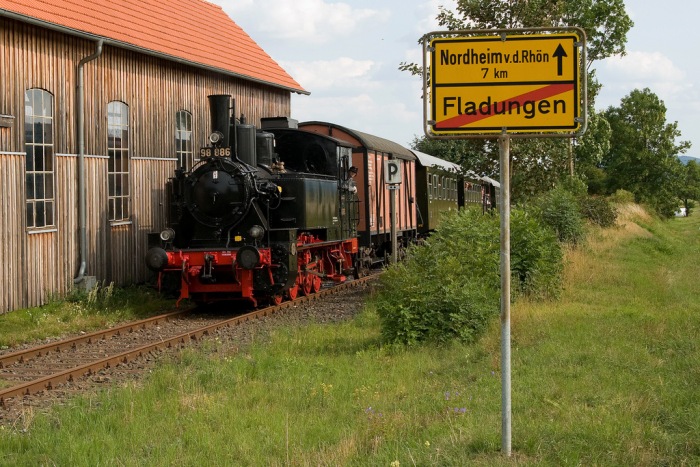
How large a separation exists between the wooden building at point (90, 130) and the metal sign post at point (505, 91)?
10.1 metres

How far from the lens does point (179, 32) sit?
20.0 m

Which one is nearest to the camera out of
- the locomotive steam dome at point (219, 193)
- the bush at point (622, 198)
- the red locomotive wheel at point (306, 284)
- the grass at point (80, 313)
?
the grass at point (80, 313)

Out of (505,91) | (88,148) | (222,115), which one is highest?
(222,115)

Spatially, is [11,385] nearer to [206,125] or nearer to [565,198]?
[206,125]

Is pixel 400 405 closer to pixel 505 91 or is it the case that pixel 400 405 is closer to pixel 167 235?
pixel 505 91

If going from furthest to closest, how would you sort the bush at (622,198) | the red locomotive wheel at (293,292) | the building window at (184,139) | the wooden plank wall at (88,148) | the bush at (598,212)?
the bush at (622,198) → the bush at (598,212) → the building window at (184,139) → the red locomotive wheel at (293,292) → the wooden plank wall at (88,148)

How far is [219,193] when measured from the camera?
1413 cm

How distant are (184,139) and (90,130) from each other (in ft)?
12.1

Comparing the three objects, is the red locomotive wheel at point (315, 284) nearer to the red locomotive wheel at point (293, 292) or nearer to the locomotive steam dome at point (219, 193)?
the red locomotive wheel at point (293, 292)

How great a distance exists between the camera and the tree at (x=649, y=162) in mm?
62469

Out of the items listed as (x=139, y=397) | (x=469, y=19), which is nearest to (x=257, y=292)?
(x=139, y=397)

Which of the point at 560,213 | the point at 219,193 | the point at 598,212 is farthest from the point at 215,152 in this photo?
the point at 598,212

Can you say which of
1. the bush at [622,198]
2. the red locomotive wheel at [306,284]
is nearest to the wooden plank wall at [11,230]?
the red locomotive wheel at [306,284]

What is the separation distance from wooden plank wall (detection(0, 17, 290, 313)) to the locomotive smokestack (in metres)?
2.85
